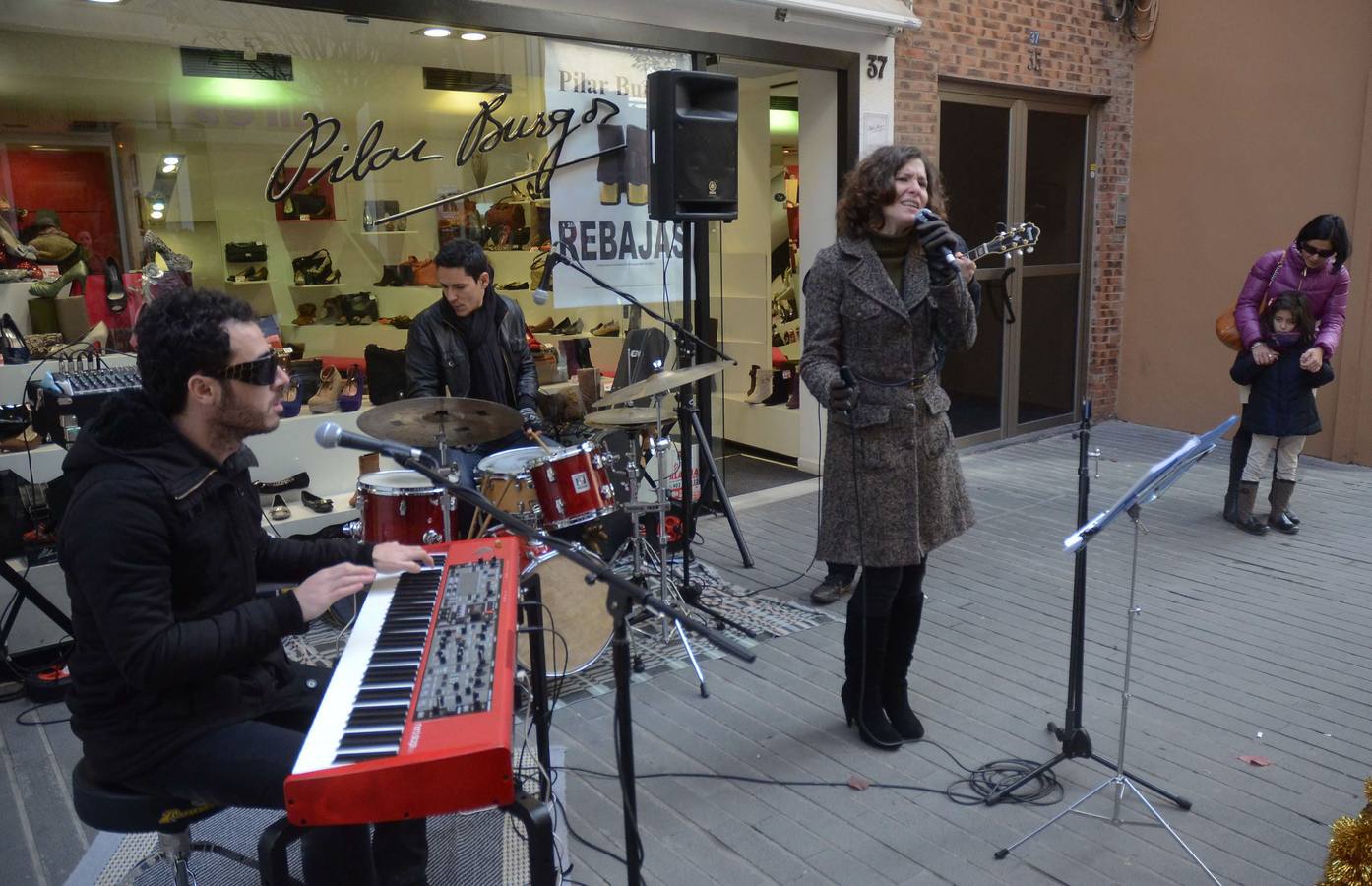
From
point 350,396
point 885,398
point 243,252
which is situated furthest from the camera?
point 350,396

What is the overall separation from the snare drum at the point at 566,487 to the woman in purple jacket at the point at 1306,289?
4.28 m

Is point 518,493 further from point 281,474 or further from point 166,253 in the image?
point 166,253

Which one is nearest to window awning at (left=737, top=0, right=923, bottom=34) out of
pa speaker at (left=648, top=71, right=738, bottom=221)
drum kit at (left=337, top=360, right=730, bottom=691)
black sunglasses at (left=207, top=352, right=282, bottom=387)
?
pa speaker at (left=648, top=71, right=738, bottom=221)

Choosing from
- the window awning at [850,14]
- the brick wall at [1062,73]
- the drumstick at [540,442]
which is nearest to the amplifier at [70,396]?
the drumstick at [540,442]

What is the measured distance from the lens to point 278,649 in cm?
255

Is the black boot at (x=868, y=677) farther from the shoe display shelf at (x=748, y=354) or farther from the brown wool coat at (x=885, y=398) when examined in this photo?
the shoe display shelf at (x=748, y=354)

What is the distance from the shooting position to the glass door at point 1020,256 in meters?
8.29

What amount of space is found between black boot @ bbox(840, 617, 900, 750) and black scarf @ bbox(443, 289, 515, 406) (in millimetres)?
2187

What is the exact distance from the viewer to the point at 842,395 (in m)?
3.34

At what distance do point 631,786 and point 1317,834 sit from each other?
91.7 inches

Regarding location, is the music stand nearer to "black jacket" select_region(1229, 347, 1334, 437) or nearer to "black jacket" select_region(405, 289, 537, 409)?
"black jacket" select_region(405, 289, 537, 409)

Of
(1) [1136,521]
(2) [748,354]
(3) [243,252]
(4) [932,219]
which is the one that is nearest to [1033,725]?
(1) [1136,521]

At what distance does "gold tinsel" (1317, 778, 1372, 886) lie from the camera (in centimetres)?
214

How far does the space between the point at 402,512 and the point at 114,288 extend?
2450 mm
